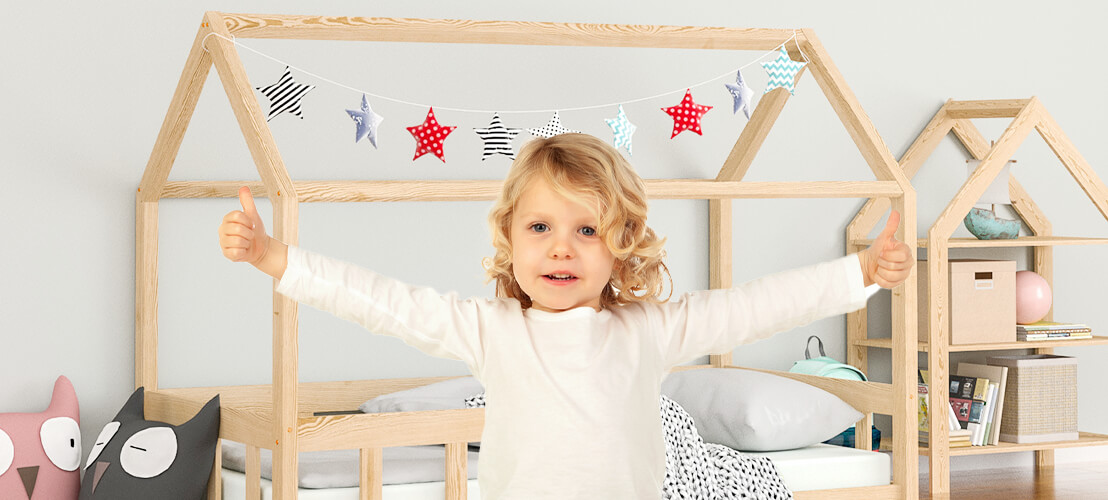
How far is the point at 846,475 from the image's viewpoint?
2547 mm

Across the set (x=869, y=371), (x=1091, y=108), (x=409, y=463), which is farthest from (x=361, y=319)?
(x=1091, y=108)

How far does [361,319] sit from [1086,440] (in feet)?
9.37

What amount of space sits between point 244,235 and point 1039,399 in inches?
111

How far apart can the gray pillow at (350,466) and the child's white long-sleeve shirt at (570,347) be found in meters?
1.02

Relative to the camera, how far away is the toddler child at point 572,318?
1181 mm

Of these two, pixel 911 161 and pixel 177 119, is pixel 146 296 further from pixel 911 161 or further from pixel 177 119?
pixel 911 161

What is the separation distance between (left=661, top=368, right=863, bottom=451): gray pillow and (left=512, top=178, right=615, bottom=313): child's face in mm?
1449

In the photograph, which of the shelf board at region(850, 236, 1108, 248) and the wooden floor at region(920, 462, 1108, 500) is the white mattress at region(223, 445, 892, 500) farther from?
the shelf board at region(850, 236, 1108, 248)

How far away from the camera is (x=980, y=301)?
3.27 meters

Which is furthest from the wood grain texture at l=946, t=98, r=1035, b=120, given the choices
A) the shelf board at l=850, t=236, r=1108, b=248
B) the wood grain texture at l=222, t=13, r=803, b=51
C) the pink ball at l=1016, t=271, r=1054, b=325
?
the wood grain texture at l=222, t=13, r=803, b=51

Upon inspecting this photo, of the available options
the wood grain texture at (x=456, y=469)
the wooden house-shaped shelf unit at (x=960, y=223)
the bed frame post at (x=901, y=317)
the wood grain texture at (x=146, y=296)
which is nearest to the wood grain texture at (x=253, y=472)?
the wood grain texture at (x=456, y=469)

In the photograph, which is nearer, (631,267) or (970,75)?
(631,267)

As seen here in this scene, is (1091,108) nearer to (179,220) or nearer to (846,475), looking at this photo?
(846,475)

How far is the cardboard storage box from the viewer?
3246mm
